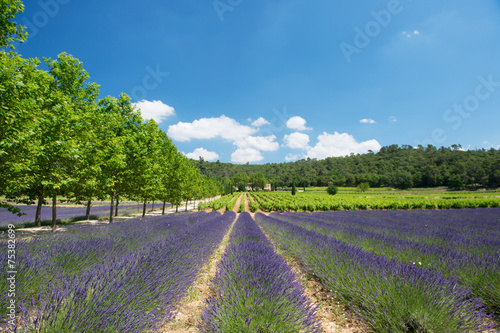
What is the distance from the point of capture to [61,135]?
658cm

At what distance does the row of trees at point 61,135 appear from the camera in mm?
5066

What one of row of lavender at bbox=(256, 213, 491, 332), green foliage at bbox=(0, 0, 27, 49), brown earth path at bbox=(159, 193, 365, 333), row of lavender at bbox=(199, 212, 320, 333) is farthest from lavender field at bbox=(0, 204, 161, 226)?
row of lavender at bbox=(256, 213, 491, 332)

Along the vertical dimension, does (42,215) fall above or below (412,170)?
below

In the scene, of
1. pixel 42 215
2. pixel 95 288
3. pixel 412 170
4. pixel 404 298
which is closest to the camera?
pixel 95 288

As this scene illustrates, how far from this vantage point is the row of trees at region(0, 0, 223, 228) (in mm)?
5066

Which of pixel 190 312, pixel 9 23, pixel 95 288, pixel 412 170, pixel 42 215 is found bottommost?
pixel 42 215

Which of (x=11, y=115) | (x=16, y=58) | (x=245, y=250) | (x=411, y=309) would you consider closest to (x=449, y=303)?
(x=411, y=309)

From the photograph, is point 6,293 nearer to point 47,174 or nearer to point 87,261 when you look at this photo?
point 87,261

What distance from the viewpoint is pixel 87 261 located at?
332 centimetres

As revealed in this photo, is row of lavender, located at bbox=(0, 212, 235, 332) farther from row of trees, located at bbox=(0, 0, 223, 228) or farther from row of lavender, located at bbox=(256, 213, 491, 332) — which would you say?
row of trees, located at bbox=(0, 0, 223, 228)

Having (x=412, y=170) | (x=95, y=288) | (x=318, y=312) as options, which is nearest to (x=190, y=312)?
(x=95, y=288)

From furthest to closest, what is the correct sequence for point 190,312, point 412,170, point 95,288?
point 412,170
point 190,312
point 95,288

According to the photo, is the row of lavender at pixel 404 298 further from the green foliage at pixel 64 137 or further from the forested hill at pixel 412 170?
the forested hill at pixel 412 170

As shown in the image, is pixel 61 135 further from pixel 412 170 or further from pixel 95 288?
pixel 412 170
